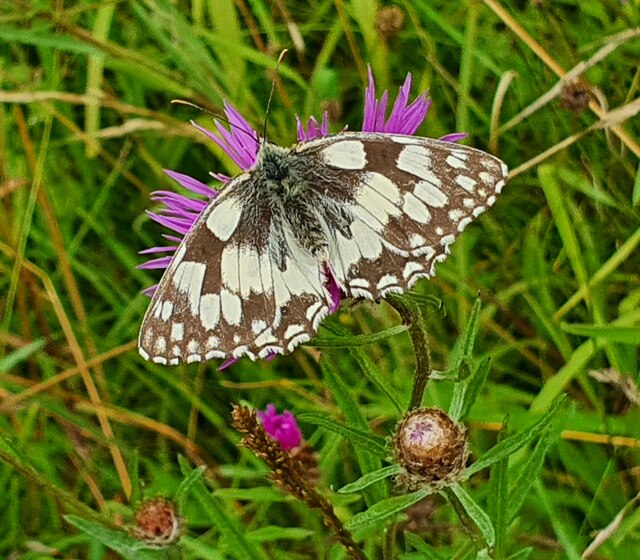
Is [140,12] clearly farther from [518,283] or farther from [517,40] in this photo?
[518,283]

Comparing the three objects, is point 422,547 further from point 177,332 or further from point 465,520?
point 177,332

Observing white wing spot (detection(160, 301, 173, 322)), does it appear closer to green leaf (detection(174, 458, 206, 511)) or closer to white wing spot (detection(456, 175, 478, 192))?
green leaf (detection(174, 458, 206, 511))

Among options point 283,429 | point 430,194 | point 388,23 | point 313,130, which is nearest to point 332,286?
point 430,194

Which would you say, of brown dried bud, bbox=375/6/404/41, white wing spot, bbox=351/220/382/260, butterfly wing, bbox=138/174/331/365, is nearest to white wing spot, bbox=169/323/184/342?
butterfly wing, bbox=138/174/331/365

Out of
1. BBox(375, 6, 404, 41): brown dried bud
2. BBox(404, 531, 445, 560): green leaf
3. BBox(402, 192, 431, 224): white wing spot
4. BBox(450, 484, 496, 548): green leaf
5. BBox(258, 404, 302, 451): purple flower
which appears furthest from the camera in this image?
BBox(375, 6, 404, 41): brown dried bud

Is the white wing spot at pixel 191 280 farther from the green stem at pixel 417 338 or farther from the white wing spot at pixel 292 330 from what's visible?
the green stem at pixel 417 338

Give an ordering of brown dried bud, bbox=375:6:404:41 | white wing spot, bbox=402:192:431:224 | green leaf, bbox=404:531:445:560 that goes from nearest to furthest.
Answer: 1. white wing spot, bbox=402:192:431:224
2. green leaf, bbox=404:531:445:560
3. brown dried bud, bbox=375:6:404:41

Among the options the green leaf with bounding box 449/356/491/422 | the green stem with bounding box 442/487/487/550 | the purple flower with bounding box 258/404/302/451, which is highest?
the green leaf with bounding box 449/356/491/422

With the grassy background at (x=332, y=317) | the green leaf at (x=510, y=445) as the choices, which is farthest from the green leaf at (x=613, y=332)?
the green leaf at (x=510, y=445)
